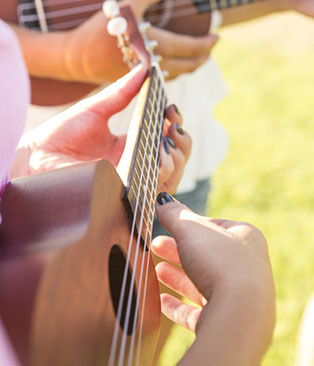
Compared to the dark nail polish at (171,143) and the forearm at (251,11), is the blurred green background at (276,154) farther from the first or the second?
the forearm at (251,11)

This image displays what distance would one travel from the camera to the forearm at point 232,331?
1.24 ft

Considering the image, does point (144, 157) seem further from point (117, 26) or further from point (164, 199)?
point (117, 26)

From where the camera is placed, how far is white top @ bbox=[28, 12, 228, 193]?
911 mm

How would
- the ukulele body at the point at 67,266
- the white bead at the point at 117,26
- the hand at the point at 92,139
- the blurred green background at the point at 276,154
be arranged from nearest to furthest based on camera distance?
the ukulele body at the point at 67,266 < the hand at the point at 92,139 < the white bead at the point at 117,26 < the blurred green background at the point at 276,154

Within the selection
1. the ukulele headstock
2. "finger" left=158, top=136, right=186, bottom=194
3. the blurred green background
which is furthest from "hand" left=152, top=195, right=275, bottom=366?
the blurred green background

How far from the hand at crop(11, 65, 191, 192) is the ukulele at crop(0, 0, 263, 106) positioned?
0.75 ft

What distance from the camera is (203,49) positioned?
0.96m

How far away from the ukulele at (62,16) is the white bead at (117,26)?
15 cm

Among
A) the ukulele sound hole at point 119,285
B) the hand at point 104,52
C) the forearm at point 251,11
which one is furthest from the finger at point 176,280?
the forearm at point 251,11

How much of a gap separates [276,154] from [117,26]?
3.81ft

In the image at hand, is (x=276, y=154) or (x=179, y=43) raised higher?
(x=179, y=43)

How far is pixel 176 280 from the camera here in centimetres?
56

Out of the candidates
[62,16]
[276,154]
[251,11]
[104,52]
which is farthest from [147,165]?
[276,154]

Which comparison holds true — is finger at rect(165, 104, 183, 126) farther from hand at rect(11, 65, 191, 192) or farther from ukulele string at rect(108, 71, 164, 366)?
ukulele string at rect(108, 71, 164, 366)
